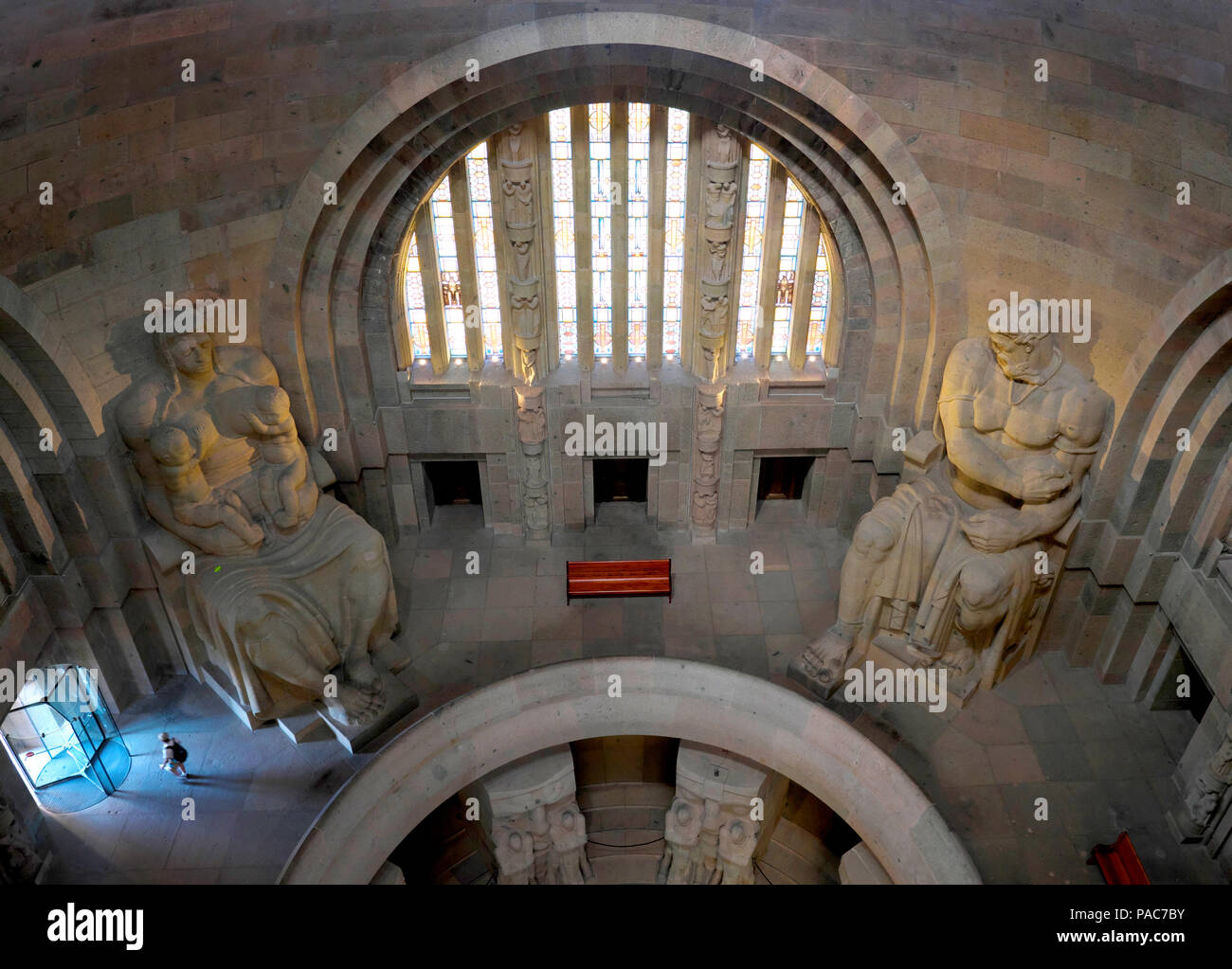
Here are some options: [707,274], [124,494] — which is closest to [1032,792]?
[707,274]

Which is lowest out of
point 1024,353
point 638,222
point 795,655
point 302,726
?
point 302,726

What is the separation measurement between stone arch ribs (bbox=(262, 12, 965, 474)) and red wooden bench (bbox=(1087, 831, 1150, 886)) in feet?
14.1

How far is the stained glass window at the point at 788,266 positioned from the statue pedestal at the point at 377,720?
557cm

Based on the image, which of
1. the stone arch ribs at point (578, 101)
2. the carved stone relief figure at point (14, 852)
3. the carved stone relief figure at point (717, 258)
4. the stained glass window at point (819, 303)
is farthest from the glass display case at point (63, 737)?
the stained glass window at point (819, 303)

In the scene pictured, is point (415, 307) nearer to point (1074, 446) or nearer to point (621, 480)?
point (621, 480)

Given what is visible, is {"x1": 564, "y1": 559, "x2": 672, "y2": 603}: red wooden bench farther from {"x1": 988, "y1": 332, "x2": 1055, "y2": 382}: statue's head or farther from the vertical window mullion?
{"x1": 988, "y1": 332, "x2": 1055, "y2": 382}: statue's head

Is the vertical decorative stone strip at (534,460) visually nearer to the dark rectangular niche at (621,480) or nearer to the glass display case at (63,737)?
the dark rectangular niche at (621,480)

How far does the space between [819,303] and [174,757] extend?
8.06 metres

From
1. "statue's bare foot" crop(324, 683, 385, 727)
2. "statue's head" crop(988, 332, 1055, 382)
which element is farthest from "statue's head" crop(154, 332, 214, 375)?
"statue's head" crop(988, 332, 1055, 382)

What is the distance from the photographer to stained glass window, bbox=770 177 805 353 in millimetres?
11188

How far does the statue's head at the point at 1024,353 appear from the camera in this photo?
30.3 feet

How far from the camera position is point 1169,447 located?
9.56 m

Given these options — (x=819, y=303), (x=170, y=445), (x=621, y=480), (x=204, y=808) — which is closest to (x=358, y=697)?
(x=204, y=808)

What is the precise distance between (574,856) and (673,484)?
4.34m
